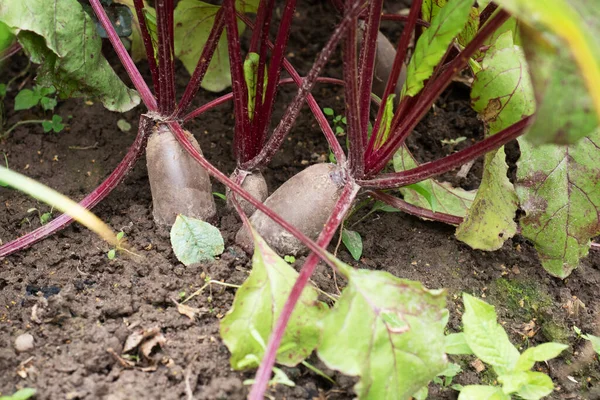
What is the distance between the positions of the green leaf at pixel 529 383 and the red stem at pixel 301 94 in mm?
775

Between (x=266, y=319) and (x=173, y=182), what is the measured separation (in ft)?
1.98

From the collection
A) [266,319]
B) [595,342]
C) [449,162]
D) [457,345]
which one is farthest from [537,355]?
[266,319]

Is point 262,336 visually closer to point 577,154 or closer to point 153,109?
point 153,109

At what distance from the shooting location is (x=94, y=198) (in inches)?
68.3

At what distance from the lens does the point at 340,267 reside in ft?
4.19

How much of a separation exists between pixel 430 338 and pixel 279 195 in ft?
2.02

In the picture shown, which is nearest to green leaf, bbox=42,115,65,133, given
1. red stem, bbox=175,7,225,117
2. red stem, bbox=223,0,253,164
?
red stem, bbox=175,7,225,117

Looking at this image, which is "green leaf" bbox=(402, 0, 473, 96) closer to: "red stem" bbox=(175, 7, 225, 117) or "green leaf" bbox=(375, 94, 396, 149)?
"green leaf" bbox=(375, 94, 396, 149)

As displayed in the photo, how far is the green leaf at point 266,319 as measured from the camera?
1.26m

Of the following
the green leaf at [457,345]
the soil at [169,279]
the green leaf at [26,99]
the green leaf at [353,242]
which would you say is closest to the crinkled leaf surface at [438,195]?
the soil at [169,279]

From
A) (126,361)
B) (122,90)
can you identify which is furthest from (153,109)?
(126,361)

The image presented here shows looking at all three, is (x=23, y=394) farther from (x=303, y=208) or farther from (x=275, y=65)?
(x=275, y=65)

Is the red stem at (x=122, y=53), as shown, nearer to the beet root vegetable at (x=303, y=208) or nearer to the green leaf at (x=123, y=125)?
the green leaf at (x=123, y=125)

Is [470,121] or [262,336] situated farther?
[470,121]
